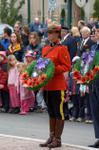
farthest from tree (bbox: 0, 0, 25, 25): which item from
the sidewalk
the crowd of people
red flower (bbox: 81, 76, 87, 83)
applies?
red flower (bbox: 81, 76, 87, 83)

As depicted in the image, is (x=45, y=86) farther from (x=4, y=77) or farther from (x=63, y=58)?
(x=4, y=77)

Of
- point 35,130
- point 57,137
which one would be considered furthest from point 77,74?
point 35,130

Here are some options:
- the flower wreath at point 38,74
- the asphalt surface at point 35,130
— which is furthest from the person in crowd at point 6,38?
the flower wreath at point 38,74

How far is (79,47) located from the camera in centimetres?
1316

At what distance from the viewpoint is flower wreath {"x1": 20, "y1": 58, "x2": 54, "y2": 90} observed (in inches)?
331

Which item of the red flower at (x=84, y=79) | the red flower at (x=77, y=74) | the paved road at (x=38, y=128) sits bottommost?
the paved road at (x=38, y=128)

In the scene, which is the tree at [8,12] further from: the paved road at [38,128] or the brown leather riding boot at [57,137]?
the brown leather riding boot at [57,137]

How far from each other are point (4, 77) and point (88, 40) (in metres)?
2.36

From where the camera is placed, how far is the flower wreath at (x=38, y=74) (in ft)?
27.6

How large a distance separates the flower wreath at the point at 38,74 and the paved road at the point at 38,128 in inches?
57.7

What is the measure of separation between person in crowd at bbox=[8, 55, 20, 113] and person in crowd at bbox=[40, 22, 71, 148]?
16.7ft

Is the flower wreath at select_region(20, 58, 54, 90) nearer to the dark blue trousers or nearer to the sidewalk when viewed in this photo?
the dark blue trousers

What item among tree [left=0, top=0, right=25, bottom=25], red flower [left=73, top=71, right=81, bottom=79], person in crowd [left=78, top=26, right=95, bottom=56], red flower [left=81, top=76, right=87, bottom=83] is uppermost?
tree [left=0, top=0, right=25, bottom=25]

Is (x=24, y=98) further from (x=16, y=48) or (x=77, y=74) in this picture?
(x=77, y=74)
